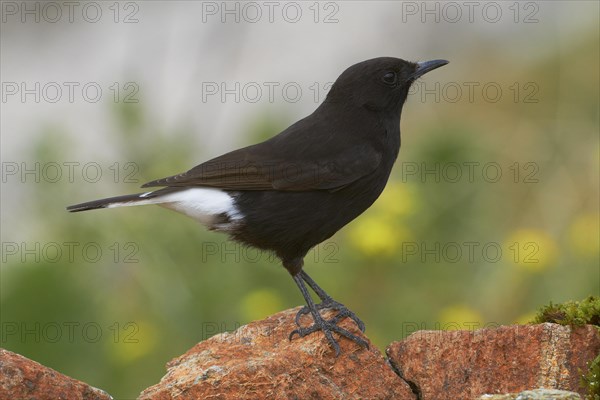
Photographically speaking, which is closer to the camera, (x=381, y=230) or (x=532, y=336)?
(x=532, y=336)

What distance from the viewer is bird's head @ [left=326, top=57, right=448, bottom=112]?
6262 mm

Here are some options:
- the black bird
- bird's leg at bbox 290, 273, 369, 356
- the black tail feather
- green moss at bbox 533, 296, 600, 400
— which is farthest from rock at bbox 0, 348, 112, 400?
green moss at bbox 533, 296, 600, 400

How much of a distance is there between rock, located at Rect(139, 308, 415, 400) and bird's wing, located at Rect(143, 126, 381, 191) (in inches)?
37.1

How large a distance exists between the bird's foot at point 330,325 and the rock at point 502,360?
0.43 m

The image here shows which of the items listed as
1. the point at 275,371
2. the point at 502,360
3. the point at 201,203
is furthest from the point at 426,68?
the point at 275,371

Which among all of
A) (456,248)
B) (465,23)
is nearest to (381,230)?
(456,248)

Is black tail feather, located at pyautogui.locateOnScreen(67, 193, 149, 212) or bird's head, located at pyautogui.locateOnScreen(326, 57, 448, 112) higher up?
bird's head, located at pyautogui.locateOnScreen(326, 57, 448, 112)

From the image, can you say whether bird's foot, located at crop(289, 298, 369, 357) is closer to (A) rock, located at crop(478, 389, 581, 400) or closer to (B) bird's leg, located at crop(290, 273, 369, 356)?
(B) bird's leg, located at crop(290, 273, 369, 356)

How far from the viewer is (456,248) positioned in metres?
7.11

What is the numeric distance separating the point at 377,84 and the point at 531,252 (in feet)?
5.40

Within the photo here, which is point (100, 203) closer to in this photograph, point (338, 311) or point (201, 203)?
point (201, 203)

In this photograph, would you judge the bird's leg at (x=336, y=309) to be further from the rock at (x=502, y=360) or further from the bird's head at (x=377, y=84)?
the bird's head at (x=377, y=84)

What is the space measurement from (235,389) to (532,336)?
143cm

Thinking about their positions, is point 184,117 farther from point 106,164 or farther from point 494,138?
point 494,138
